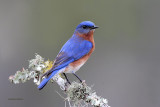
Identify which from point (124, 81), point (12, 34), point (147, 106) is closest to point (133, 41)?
point (124, 81)

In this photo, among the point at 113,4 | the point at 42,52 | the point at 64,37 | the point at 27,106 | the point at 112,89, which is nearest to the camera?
the point at 27,106

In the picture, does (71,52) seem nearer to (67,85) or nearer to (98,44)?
(67,85)

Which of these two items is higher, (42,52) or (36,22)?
(36,22)

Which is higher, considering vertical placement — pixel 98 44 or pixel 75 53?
pixel 98 44

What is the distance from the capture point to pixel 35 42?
10.4m

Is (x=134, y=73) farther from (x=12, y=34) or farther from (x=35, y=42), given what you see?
(x=12, y=34)

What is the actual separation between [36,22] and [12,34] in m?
1.02

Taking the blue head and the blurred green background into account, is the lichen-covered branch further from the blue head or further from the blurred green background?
the blurred green background

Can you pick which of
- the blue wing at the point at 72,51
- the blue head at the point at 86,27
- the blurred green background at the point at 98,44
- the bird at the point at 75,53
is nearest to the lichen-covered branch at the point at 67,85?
the bird at the point at 75,53

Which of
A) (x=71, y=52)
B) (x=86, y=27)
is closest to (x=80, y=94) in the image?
(x=71, y=52)

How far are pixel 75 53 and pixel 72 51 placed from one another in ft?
0.21

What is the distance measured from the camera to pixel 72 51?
249 inches

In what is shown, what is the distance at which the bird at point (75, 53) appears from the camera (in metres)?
5.93

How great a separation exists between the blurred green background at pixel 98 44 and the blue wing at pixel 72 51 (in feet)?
7.01
